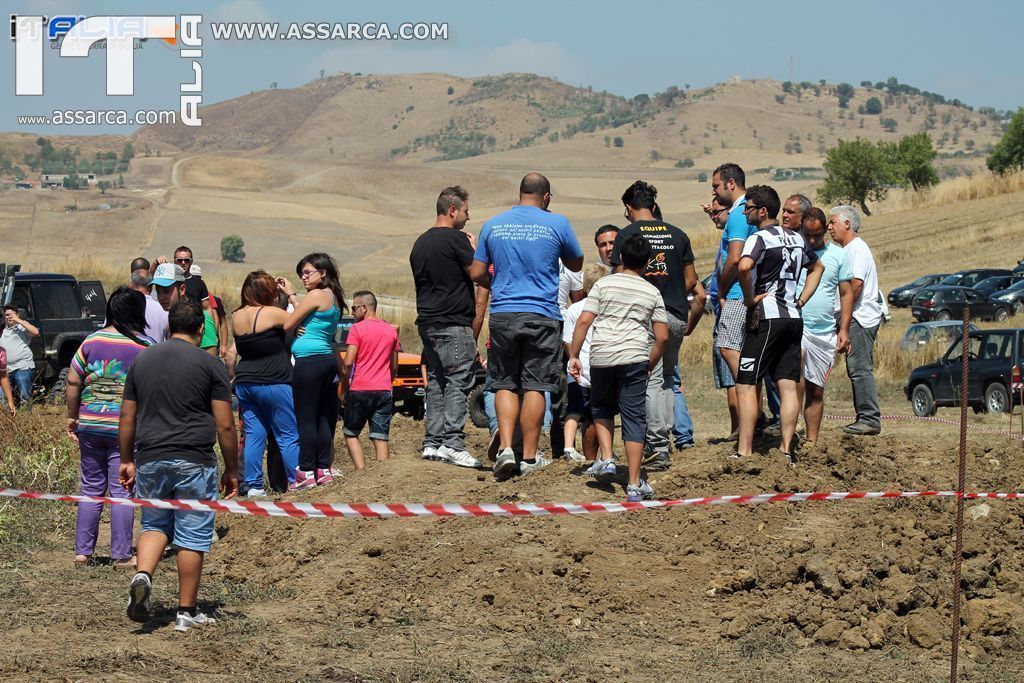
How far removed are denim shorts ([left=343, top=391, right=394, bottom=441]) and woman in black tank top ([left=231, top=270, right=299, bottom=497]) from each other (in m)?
0.77

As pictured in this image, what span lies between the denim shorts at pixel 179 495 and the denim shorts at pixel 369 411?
3746 mm

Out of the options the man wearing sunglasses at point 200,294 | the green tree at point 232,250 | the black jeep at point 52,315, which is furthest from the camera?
the green tree at point 232,250

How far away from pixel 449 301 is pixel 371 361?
1.32 metres

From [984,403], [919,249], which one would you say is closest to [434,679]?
[984,403]

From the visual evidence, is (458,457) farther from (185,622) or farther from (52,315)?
(52,315)

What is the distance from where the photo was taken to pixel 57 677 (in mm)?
5844

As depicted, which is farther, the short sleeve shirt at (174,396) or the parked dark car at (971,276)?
the parked dark car at (971,276)

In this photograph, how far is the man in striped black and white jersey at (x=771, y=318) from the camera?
8898 millimetres

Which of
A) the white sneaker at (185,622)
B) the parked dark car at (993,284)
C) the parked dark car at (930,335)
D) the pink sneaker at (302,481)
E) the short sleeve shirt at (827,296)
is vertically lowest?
the white sneaker at (185,622)

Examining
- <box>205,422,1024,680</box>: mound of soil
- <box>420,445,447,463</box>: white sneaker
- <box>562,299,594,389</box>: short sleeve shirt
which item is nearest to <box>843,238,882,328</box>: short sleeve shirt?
<box>205,422,1024,680</box>: mound of soil

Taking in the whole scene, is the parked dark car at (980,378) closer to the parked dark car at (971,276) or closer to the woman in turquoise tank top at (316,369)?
the woman in turquoise tank top at (316,369)

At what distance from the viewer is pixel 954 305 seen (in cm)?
3753

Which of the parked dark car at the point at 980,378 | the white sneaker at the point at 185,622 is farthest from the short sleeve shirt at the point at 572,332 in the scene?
the parked dark car at the point at 980,378

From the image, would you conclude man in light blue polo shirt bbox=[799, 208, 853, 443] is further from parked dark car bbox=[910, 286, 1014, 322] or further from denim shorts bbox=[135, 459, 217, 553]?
parked dark car bbox=[910, 286, 1014, 322]
